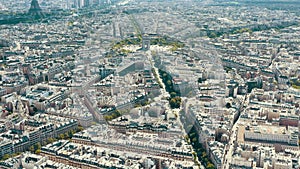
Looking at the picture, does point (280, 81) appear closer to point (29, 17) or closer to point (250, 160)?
point (250, 160)

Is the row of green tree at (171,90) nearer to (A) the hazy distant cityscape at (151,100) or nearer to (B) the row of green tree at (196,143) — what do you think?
(A) the hazy distant cityscape at (151,100)

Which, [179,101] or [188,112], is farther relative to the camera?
[179,101]

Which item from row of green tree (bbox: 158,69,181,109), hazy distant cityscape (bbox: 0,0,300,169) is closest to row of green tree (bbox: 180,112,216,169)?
hazy distant cityscape (bbox: 0,0,300,169)

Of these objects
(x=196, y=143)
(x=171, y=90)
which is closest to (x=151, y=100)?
(x=171, y=90)

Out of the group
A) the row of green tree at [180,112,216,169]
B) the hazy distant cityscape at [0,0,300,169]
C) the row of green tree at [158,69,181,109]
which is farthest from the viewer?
the row of green tree at [158,69,181,109]

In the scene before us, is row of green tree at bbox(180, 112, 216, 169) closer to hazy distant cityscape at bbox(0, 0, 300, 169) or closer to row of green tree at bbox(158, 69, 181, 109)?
hazy distant cityscape at bbox(0, 0, 300, 169)

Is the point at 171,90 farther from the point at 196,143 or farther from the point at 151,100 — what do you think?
the point at 196,143

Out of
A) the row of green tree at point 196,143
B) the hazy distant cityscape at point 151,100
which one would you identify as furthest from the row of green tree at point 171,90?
the row of green tree at point 196,143

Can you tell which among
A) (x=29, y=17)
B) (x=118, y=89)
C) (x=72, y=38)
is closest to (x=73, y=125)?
(x=118, y=89)
